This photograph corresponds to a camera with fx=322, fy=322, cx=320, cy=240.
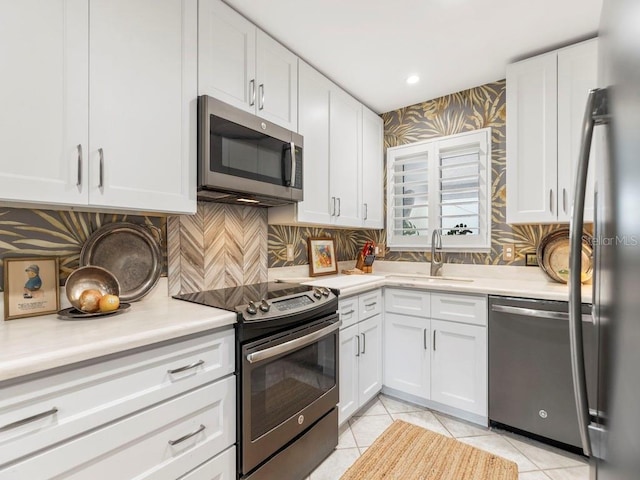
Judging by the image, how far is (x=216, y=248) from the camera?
6.60ft

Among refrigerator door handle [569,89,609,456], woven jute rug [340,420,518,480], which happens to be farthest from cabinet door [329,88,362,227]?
refrigerator door handle [569,89,609,456]

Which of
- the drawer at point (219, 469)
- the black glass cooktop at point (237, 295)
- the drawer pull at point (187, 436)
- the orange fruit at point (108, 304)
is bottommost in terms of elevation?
the drawer at point (219, 469)

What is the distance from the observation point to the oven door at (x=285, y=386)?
4.49ft

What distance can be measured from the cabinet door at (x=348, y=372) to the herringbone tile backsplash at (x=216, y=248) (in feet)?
2.38

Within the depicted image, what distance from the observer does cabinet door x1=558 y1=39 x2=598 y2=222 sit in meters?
2.04

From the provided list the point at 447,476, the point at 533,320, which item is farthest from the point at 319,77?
the point at 447,476

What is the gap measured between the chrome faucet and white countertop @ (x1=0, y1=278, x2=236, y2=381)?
6.55 ft

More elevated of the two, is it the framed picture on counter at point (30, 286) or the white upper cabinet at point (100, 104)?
the white upper cabinet at point (100, 104)

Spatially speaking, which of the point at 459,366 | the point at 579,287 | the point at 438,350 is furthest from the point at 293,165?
the point at 459,366

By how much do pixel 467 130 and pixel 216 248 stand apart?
2.29 metres

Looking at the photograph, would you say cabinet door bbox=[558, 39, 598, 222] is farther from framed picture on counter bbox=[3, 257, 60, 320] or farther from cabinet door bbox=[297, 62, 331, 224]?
framed picture on counter bbox=[3, 257, 60, 320]

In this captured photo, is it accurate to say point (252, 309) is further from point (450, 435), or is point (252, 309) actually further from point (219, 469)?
point (450, 435)

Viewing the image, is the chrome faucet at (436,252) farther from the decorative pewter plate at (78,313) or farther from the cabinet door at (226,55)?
the decorative pewter plate at (78,313)

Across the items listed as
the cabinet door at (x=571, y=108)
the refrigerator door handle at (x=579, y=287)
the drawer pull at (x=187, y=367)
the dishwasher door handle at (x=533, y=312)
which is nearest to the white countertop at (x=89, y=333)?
the drawer pull at (x=187, y=367)
